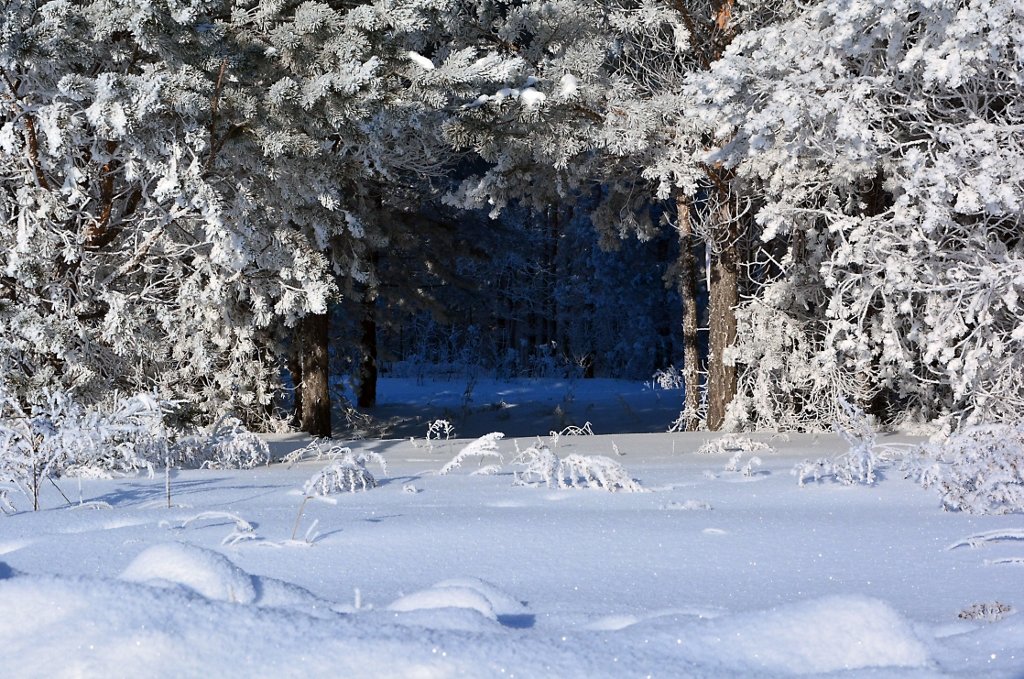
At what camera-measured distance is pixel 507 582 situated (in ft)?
8.64

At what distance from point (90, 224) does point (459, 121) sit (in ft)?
11.3

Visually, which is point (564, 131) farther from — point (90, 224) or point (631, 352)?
point (631, 352)

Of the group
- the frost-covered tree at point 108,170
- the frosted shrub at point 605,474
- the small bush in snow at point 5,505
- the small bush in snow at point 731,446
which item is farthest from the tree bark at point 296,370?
the small bush in snow at point 5,505

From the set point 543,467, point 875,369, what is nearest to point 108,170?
point 543,467

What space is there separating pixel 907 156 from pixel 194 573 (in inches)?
250

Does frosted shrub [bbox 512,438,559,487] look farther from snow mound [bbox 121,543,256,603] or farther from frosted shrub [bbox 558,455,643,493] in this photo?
snow mound [bbox 121,543,256,603]

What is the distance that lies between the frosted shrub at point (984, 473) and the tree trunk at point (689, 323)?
24.9ft

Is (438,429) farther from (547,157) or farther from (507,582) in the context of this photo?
(507,582)

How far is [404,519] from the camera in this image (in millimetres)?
3562

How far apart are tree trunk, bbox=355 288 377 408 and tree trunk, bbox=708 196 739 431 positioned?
574 cm

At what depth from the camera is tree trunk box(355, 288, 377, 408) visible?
15734 millimetres

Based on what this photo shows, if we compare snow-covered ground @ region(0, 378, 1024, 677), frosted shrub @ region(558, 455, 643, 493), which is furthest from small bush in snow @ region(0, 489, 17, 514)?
frosted shrub @ region(558, 455, 643, 493)

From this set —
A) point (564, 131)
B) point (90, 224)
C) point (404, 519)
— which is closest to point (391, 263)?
point (564, 131)

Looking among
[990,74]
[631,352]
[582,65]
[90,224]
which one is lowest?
[631,352]
